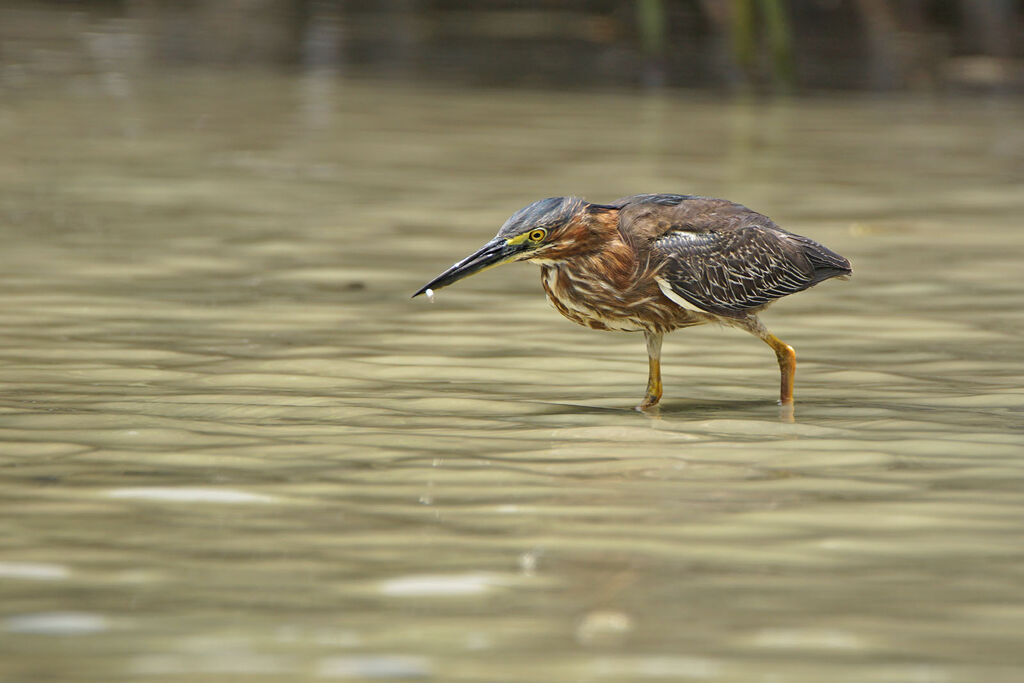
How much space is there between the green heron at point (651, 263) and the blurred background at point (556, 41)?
10.3 m

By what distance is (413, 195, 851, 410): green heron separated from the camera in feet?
18.9

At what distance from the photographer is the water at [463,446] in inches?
145

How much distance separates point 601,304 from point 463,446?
33.6 inches

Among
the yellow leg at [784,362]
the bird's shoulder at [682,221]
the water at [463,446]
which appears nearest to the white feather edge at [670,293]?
the bird's shoulder at [682,221]

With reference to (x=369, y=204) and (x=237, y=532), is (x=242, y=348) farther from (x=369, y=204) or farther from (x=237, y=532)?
(x=369, y=204)

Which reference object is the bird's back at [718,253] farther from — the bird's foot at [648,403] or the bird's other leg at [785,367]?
the bird's foot at [648,403]

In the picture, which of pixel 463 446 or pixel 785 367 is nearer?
pixel 463 446

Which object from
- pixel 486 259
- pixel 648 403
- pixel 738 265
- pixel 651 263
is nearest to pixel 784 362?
pixel 738 265

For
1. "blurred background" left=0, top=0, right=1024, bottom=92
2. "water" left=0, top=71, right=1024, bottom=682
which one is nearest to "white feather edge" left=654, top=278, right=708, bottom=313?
"water" left=0, top=71, right=1024, bottom=682

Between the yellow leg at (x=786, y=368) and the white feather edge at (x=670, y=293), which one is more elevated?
the white feather edge at (x=670, y=293)

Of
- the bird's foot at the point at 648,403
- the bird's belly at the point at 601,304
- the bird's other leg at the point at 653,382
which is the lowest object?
the bird's foot at the point at 648,403

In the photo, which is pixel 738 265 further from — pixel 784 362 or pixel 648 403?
pixel 648 403

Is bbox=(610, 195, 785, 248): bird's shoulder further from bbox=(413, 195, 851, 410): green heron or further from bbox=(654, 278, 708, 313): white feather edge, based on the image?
bbox=(654, 278, 708, 313): white feather edge

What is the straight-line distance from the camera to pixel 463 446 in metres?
5.34
